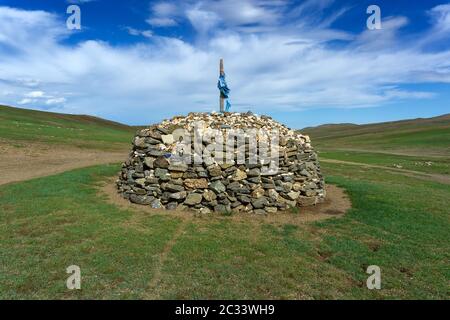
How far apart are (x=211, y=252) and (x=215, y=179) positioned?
4248 mm

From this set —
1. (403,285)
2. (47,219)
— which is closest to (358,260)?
(403,285)

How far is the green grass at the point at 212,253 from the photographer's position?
7.12 meters

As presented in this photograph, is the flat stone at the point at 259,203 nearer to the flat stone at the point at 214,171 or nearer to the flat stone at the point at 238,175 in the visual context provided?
the flat stone at the point at 238,175

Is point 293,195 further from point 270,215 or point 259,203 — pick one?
point 259,203

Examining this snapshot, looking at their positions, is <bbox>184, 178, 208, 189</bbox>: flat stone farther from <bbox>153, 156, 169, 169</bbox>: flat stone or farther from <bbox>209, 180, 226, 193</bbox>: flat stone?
<bbox>153, 156, 169, 169</bbox>: flat stone

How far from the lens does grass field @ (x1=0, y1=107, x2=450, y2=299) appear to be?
7121 millimetres

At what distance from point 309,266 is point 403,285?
7.22 feet

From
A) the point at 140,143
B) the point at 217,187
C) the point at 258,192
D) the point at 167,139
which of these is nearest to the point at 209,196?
the point at 217,187

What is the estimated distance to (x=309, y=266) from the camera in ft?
27.5

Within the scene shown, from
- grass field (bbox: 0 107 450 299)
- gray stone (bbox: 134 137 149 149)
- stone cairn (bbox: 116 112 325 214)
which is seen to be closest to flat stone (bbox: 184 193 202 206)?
stone cairn (bbox: 116 112 325 214)

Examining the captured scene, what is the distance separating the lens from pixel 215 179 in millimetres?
12789

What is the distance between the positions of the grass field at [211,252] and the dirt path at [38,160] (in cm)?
656

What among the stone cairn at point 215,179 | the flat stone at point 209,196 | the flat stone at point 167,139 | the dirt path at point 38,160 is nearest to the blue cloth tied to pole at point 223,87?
the stone cairn at point 215,179
